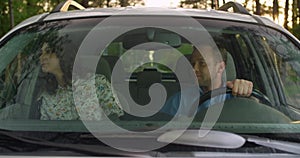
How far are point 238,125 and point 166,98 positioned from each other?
87cm

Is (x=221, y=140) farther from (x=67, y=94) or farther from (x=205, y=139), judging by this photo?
(x=67, y=94)

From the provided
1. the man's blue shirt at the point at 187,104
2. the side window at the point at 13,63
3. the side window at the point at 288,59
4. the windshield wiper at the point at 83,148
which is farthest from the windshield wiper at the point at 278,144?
the side window at the point at 13,63

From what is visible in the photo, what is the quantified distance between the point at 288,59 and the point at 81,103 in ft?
4.04

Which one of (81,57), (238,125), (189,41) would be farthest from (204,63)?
(238,125)

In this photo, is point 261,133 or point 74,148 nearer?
point 74,148

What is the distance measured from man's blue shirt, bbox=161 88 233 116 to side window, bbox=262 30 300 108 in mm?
438

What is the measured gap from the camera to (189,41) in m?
3.57

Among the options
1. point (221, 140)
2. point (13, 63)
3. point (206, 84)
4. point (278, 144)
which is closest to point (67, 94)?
point (13, 63)

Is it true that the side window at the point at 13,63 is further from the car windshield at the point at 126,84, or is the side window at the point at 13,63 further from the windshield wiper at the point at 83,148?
the windshield wiper at the point at 83,148

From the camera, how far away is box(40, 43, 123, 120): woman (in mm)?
2764

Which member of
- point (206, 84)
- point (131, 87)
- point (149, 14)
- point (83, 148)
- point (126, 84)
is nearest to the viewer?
point (83, 148)

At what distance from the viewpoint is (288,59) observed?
3115 mm

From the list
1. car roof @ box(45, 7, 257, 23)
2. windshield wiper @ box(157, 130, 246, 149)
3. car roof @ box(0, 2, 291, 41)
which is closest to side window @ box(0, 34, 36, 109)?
car roof @ box(0, 2, 291, 41)

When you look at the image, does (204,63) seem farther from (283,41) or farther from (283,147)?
(283,147)
